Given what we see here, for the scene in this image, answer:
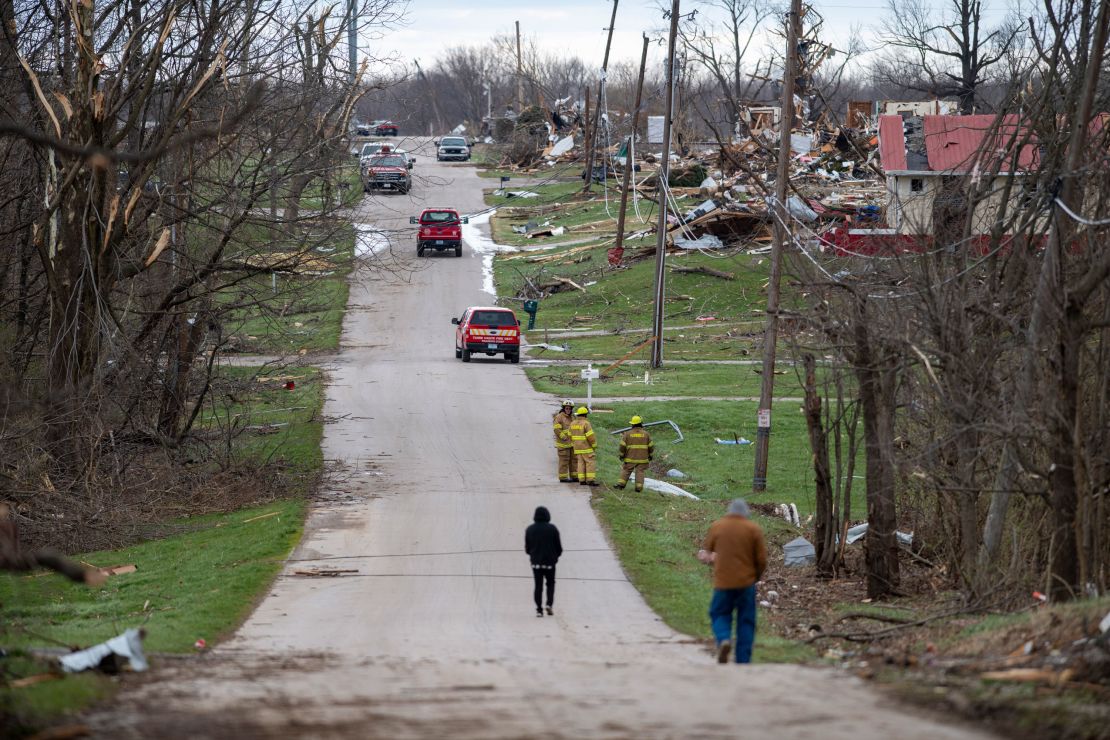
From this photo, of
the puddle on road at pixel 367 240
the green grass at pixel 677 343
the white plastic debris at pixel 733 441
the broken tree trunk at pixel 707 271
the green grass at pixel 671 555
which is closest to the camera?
the green grass at pixel 671 555

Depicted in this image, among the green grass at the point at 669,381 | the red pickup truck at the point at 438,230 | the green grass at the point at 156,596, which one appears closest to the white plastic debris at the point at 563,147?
the red pickup truck at the point at 438,230

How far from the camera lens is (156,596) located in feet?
52.2

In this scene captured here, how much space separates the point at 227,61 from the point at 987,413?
49.5 ft

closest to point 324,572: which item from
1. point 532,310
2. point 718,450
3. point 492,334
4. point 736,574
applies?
point 736,574

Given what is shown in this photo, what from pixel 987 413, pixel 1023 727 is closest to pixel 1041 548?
pixel 987 413

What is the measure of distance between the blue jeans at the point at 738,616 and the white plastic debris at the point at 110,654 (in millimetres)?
4904

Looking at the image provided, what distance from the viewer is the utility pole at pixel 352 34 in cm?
2457

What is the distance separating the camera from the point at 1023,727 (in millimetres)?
7875

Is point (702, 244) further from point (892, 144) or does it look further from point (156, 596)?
point (156, 596)

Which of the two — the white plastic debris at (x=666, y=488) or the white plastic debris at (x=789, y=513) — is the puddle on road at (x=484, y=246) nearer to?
the white plastic debris at (x=666, y=488)

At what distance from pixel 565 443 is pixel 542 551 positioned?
8.73 metres

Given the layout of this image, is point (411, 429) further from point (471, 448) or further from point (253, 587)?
point (253, 587)

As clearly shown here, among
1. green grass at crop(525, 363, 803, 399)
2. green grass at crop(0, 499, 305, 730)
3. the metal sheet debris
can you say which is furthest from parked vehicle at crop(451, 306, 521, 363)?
green grass at crop(0, 499, 305, 730)

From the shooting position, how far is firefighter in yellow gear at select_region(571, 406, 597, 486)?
2203 centimetres
